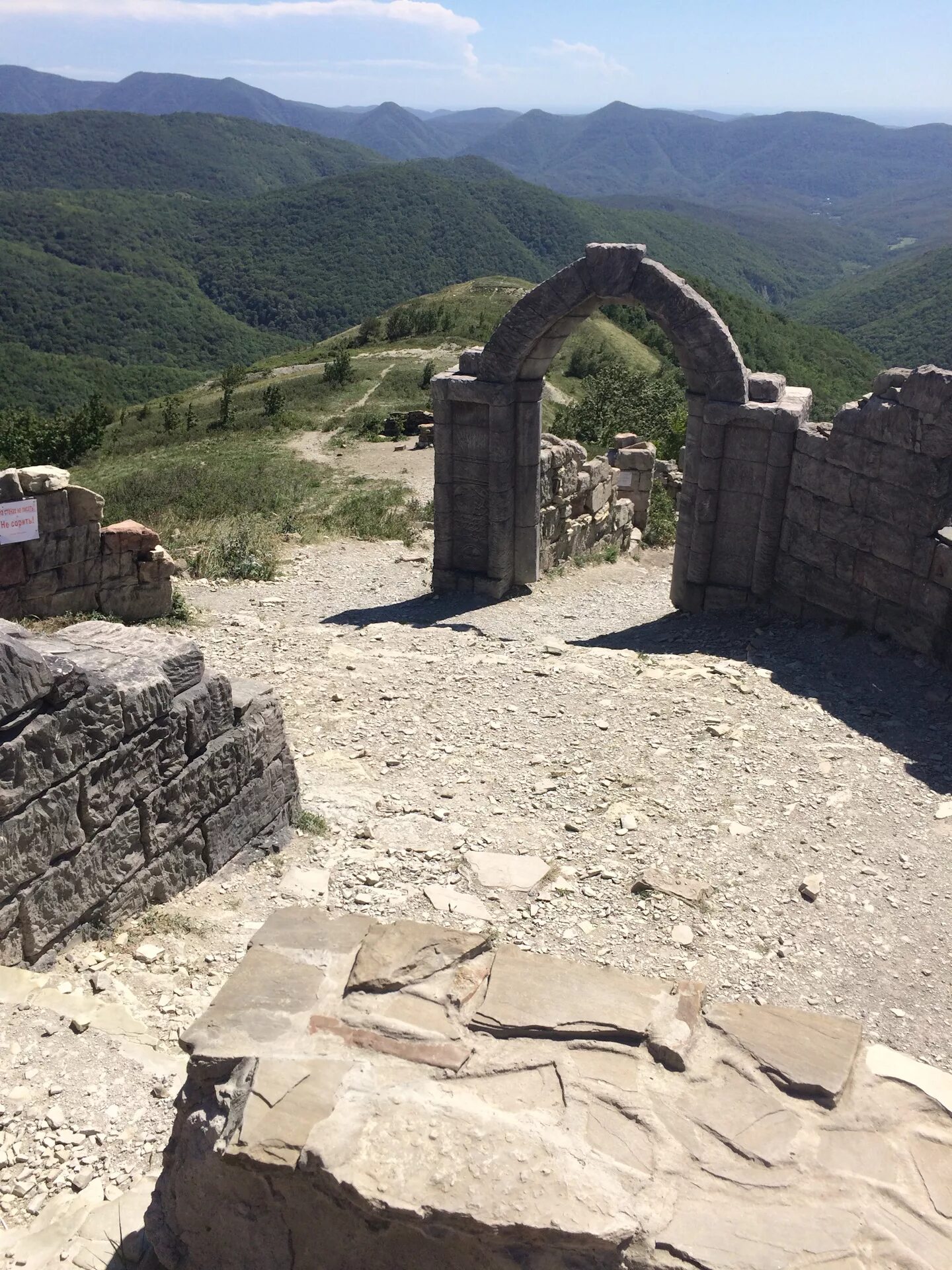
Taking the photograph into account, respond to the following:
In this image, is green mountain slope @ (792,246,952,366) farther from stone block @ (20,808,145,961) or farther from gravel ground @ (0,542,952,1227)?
stone block @ (20,808,145,961)

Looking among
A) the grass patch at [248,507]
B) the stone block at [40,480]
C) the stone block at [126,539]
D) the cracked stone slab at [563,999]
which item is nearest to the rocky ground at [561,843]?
the cracked stone slab at [563,999]

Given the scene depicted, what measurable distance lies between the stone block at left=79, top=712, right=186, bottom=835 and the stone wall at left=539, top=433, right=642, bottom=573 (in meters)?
8.44

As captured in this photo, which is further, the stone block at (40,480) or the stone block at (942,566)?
the stone block at (40,480)

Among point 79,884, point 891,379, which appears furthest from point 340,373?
point 79,884

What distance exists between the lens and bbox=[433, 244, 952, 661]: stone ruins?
368 inches

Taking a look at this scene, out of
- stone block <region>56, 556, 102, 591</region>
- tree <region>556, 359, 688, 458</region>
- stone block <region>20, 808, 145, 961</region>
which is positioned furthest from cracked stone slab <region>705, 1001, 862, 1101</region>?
tree <region>556, 359, 688, 458</region>

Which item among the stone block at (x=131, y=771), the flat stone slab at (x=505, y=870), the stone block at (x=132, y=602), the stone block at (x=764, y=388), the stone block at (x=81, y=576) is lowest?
the stone block at (x=132, y=602)

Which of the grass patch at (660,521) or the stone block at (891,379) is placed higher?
the stone block at (891,379)

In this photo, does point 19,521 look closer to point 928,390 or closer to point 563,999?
point 563,999

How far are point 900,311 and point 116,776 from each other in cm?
10623

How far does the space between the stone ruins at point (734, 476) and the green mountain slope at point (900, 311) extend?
62451mm

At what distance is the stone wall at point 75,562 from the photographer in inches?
439

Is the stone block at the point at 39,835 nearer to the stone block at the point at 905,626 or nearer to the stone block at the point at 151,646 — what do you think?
the stone block at the point at 151,646

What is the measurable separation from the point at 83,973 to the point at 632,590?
992 centimetres
